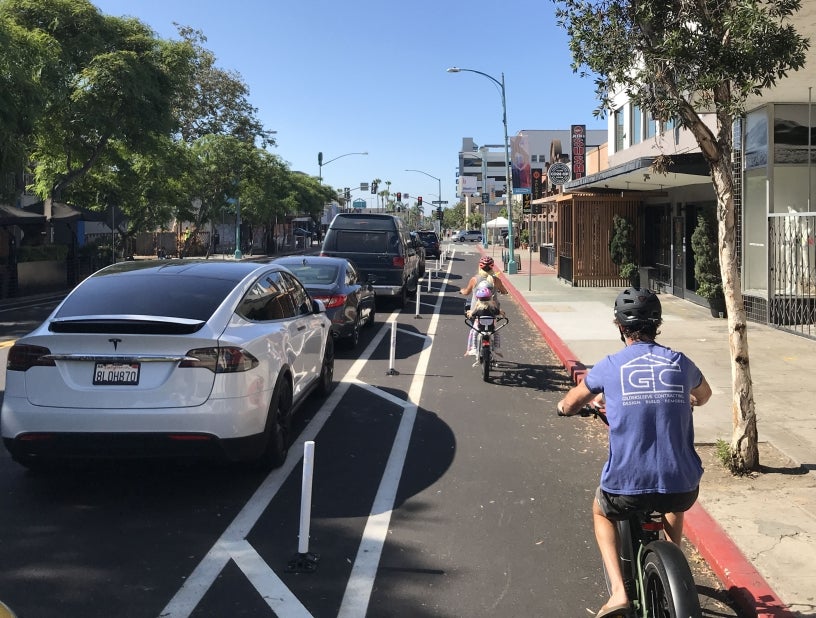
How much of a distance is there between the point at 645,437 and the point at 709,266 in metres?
13.4

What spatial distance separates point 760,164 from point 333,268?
27.0 feet

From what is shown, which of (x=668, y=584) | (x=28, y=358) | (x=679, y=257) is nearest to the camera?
(x=668, y=584)

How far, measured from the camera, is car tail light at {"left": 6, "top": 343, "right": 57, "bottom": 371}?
530 cm

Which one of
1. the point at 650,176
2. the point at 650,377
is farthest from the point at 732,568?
the point at 650,176

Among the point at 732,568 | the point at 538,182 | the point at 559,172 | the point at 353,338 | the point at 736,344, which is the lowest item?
the point at 732,568

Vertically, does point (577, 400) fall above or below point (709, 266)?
below

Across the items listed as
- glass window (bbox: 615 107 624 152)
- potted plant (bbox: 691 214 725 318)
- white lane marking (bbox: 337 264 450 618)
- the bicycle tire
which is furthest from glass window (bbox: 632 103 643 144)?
the bicycle tire

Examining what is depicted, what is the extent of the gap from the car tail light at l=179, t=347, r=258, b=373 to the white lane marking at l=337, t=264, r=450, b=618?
140cm

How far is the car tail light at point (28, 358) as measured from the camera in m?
5.30

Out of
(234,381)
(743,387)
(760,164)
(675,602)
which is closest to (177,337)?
(234,381)

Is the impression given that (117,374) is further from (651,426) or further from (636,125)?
(636,125)

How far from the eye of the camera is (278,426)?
20.4ft

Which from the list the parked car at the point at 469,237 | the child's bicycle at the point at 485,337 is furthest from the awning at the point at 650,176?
the parked car at the point at 469,237

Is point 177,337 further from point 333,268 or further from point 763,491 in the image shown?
point 333,268
